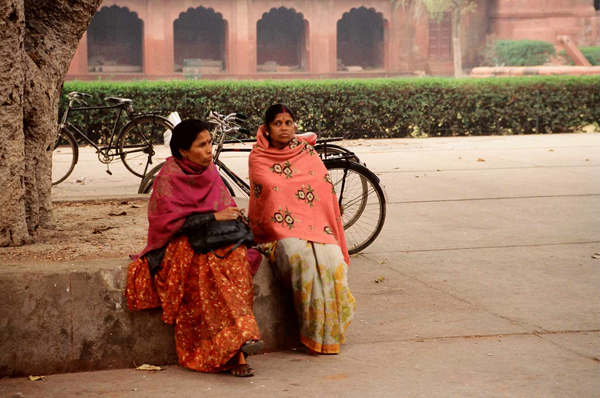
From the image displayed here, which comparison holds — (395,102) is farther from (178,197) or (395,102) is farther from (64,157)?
(178,197)

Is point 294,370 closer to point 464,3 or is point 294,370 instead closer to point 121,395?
point 121,395

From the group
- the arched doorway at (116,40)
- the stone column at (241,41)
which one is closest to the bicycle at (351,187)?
the stone column at (241,41)

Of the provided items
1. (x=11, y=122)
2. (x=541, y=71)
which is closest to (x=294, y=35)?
(x=541, y=71)

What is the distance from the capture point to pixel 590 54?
34.8 m

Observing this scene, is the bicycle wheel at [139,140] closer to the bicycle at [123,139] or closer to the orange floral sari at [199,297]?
the bicycle at [123,139]

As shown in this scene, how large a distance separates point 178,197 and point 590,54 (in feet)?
112

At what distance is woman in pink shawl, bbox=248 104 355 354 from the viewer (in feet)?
12.9

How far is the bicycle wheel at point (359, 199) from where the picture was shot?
593cm

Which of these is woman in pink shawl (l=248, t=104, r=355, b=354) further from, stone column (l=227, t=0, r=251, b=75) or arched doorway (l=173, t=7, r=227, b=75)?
arched doorway (l=173, t=7, r=227, b=75)

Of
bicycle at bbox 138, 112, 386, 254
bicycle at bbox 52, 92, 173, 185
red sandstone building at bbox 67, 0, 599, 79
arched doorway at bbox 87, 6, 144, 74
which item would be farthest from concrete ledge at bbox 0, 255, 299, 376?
arched doorway at bbox 87, 6, 144, 74

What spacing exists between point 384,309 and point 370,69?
31068 millimetres

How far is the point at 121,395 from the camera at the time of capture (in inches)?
132

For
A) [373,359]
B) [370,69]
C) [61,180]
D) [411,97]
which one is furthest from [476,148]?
[370,69]

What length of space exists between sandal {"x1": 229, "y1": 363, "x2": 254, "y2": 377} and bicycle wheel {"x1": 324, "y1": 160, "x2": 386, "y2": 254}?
7.95ft
